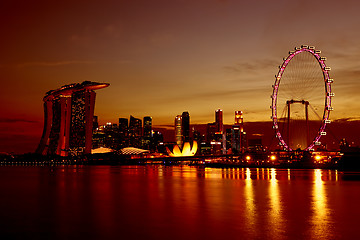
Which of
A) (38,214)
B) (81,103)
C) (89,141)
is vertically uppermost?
(81,103)

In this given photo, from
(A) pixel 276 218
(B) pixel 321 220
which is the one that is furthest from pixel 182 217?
(B) pixel 321 220

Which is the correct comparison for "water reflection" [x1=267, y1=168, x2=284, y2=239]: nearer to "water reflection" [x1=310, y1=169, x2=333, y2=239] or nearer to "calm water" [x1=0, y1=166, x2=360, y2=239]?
"calm water" [x1=0, y1=166, x2=360, y2=239]

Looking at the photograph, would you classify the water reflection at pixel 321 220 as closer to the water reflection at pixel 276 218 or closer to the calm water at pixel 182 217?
the calm water at pixel 182 217

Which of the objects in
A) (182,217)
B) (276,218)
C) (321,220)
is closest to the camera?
(321,220)

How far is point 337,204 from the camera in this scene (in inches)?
1190

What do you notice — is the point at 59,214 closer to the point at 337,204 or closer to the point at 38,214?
the point at 38,214

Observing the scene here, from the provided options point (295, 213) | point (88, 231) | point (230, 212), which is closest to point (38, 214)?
point (88, 231)

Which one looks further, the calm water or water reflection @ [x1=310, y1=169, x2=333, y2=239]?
the calm water

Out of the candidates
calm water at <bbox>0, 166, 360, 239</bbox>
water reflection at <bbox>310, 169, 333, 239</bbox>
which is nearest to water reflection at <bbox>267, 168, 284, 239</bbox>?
calm water at <bbox>0, 166, 360, 239</bbox>

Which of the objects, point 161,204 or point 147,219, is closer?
point 147,219

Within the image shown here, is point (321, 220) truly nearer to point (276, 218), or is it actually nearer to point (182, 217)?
point (276, 218)

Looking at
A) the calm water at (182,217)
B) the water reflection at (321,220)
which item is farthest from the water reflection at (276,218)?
the water reflection at (321,220)

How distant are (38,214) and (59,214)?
1.34m

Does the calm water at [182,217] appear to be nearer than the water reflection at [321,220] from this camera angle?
No
